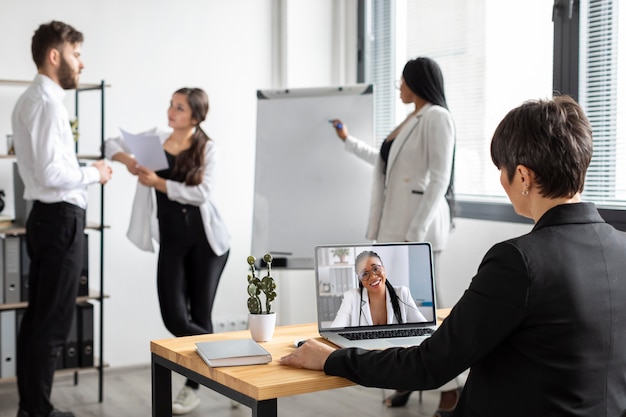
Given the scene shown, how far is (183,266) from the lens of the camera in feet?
13.0

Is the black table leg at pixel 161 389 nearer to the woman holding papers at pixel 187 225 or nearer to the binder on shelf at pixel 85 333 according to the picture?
the woman holding papers at pixel 187 225

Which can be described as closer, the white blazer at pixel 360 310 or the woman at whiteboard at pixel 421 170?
the white blazer at pixel 360 310

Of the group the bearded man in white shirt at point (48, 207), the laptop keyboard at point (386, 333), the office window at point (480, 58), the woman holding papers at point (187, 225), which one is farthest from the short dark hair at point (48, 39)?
the laptop keyboard at point (386, 333)

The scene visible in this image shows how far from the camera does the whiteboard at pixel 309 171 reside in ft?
14.3

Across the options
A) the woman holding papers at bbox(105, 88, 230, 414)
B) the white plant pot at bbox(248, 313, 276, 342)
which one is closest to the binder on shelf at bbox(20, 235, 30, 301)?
the woman holding papers at bbox(105, 88, 230, 414)

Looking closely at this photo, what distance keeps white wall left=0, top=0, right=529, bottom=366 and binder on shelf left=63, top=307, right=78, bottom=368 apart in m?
0.51

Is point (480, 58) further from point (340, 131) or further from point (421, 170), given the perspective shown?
point (421, 170)

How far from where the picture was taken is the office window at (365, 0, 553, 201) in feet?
13.2

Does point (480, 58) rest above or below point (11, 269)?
above

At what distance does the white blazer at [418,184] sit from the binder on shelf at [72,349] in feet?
5.32

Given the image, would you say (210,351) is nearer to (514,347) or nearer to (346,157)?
(514,347)

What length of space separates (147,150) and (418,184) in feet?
4.29

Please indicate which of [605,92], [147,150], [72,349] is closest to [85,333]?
[72,349]

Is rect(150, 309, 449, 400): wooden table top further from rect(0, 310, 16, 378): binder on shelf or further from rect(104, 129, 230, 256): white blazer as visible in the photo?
rect(0, 310, 16, 378): binder on shelf
